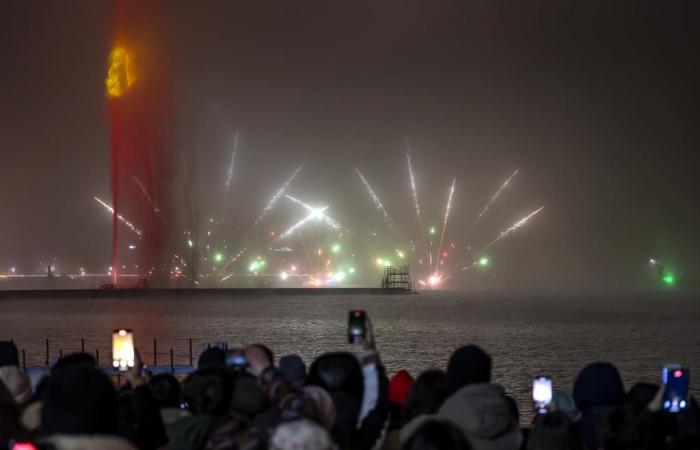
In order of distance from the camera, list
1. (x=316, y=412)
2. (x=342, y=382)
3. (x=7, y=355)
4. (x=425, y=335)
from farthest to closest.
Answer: (x=425, y=335) < (x=7, y=355) < (x=342, y=382) < (x=316, y=412)

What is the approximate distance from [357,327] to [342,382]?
101 cm

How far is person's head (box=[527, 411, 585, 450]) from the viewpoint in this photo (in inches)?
246

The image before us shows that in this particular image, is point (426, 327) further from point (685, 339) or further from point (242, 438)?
point (242, 438)

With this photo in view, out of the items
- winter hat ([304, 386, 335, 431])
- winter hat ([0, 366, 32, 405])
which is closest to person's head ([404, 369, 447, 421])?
winter hat ([304, 386, 335, 431])

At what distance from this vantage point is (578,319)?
3684 inches

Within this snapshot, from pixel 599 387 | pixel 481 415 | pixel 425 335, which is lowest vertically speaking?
pixel 425 335

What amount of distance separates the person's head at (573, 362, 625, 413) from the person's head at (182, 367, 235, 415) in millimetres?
2783

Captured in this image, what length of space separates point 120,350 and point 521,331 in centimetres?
5993

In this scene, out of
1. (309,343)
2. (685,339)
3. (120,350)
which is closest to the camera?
(120,350)

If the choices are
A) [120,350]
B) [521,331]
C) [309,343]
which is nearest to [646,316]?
[521,331]

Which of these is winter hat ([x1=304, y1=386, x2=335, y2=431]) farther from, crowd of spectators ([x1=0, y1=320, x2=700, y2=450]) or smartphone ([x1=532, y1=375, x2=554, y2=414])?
smartphone ([x1=532, y1=375, x2=554, y2=414])

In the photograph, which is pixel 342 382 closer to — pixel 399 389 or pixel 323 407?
pixel 323 407

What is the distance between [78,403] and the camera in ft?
16.0

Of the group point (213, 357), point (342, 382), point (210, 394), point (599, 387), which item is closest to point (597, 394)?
point (599, 387)
